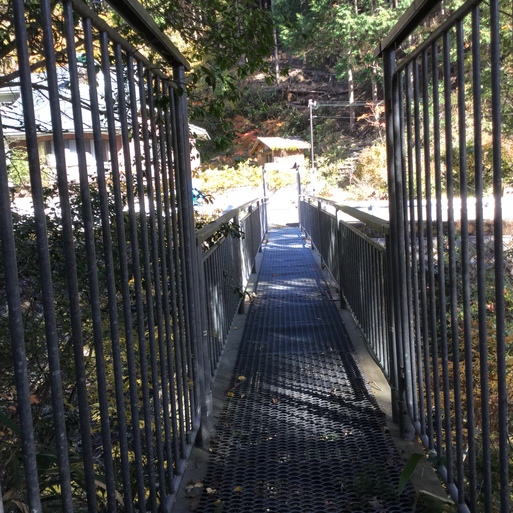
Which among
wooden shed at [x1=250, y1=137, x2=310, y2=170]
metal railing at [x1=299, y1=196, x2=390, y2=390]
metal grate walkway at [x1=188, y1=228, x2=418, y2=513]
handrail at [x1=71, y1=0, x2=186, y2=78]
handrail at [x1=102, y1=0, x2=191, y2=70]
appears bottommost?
metal grate walkway at [x1=188, y1=228, x2=418, y2=513]


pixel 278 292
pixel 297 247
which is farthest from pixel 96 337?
pixel 297 247

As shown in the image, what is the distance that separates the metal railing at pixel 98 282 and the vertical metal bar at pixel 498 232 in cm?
100

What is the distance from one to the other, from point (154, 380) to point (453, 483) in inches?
45.0

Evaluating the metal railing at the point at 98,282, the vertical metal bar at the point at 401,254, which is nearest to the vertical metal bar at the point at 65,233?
the metal railing at the point at 98,282

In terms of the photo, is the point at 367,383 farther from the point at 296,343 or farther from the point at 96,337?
the point at 96,337

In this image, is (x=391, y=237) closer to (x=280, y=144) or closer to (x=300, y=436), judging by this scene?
(x=300, y=436)

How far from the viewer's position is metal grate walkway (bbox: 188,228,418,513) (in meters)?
2.91

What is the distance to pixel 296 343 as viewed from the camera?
5.62 m

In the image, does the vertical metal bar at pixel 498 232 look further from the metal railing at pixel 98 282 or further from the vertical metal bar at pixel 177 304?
the vertical metal bar at pixel 177 304

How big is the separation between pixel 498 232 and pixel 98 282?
139cm

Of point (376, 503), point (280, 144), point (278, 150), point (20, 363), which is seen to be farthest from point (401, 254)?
point (278, 150)

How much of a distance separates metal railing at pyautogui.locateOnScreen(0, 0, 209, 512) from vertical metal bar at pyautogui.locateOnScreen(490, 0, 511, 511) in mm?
999

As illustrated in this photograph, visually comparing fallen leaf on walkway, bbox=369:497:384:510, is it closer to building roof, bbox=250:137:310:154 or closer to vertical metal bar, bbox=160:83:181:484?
vertical metal bar, bbox=160:83:181:484

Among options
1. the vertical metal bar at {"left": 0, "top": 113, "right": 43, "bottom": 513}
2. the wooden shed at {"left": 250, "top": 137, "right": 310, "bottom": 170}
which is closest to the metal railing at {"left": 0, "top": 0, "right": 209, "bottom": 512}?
the vertical metal bar at {"left": 0, "top": 113, "right": 43, "bottom": 513}
